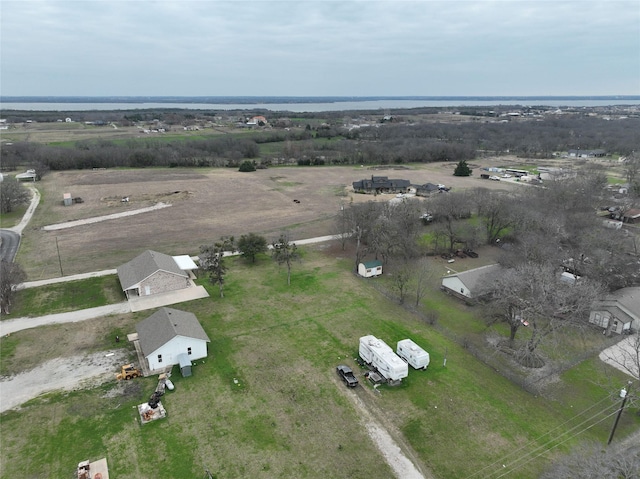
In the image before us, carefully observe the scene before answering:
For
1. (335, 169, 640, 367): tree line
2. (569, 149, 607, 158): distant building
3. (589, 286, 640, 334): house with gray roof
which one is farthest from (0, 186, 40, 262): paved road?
(569, 149, 607, 158): distant building

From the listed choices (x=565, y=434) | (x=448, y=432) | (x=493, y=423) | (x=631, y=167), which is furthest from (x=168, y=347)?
(x=631, y=167)

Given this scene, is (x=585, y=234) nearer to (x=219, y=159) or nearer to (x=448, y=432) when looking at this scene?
(x=448, y=432)

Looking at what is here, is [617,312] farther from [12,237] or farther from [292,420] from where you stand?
[12,237]

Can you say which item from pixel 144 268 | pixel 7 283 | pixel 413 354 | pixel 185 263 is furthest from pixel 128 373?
pixel 413 354

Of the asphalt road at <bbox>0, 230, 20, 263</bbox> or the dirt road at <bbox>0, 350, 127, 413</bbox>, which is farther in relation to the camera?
the asphalt road at <bbox>0, 230, 20, 263</bbox>

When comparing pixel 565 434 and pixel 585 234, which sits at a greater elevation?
pixel 585 234

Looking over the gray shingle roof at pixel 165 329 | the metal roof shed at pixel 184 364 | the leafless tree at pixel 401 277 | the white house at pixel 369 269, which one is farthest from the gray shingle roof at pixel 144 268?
the leafless tree at pixel 401 277

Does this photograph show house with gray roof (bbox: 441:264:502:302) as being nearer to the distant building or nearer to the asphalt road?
the asphalt road
